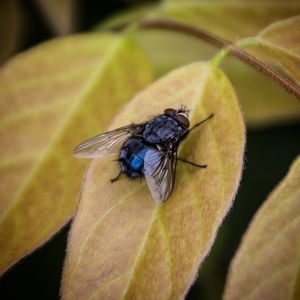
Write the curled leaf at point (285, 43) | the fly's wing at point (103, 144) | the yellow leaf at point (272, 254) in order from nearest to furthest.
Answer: the yellow leaf at point (272, 254), the curled leaf at point (285, 43), the fly's wing at point (103, 144)

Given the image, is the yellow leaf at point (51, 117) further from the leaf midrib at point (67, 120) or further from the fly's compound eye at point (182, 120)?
the fly's compound eye at point (182, 120)

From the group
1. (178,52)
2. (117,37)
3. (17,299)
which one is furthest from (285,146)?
(17,299)

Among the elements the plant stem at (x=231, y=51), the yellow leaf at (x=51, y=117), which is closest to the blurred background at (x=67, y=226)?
the yellow leaf at (x=51, y=117)

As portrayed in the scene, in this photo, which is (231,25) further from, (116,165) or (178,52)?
(116,165)

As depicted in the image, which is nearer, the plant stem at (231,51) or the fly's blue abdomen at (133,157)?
the plant stem at (231,51)

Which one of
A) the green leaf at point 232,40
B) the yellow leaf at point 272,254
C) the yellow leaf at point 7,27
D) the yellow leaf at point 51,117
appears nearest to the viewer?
the yellow leaf at point 272,254

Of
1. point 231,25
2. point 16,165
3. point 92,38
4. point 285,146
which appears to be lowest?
point 285,146

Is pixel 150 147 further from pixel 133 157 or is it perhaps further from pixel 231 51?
pixel 231 51

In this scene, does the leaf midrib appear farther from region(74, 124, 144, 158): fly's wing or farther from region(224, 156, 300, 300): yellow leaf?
region(224, 156, 300, 300): yellow leaf
